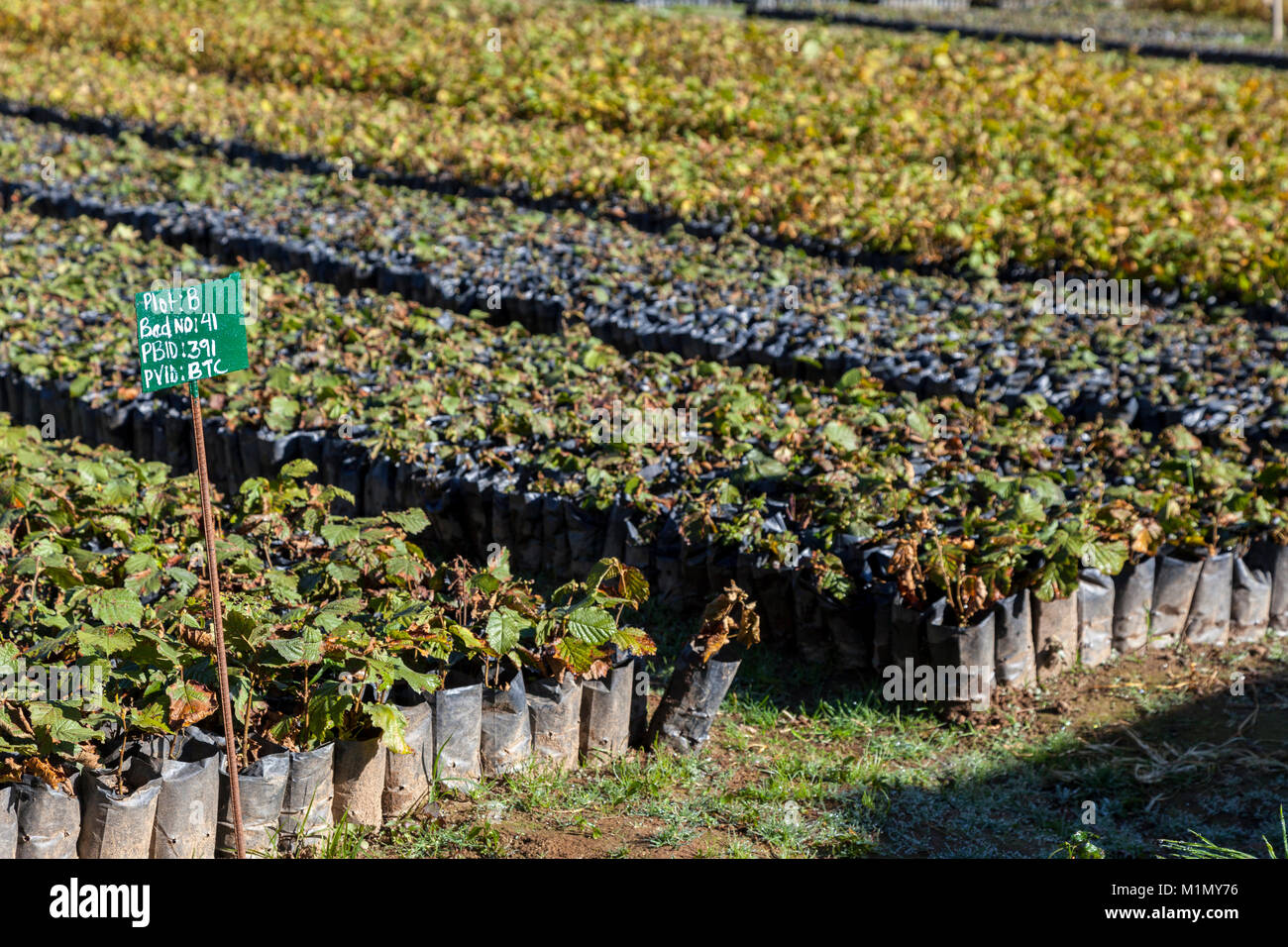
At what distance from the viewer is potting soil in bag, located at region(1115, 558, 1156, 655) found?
4262mm

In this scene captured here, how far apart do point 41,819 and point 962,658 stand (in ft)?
8.73

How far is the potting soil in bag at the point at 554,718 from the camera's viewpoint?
3486 millimetres

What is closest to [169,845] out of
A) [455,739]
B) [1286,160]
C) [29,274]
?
[455,739]

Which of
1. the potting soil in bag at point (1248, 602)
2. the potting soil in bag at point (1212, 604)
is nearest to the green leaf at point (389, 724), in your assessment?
the potting soil in bag at point (1212, 604)

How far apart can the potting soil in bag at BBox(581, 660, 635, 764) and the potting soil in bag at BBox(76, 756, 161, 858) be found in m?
1.19

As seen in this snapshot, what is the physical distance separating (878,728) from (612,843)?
1136mm

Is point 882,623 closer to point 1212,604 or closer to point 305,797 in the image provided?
point 1212,604

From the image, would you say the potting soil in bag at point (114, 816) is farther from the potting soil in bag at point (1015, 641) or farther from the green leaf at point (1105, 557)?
the green leaf at point (1105, 557)

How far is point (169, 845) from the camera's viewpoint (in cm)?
293

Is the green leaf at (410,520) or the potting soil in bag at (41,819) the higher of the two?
the green leaf at (410,520)

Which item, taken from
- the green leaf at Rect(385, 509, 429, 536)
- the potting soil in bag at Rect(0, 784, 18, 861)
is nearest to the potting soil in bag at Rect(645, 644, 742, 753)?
the green leaf at Rect(385, 509, 429, 536)

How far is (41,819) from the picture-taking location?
2.79m

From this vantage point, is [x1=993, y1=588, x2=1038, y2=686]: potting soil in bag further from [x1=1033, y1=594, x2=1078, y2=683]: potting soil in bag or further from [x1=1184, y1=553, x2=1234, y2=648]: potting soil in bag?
[x1=1184, y1=553, x2=1234, y2=648]: potting soil in bag
